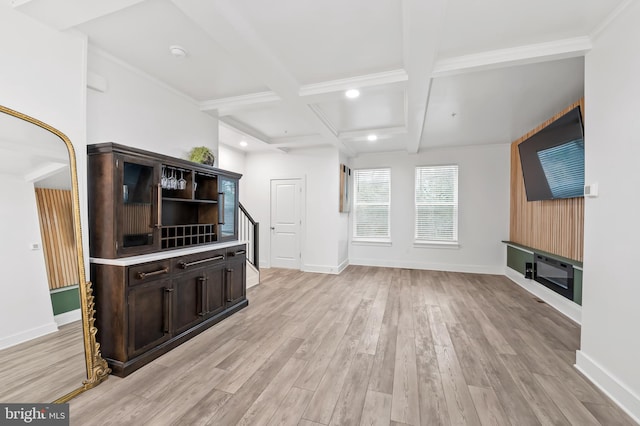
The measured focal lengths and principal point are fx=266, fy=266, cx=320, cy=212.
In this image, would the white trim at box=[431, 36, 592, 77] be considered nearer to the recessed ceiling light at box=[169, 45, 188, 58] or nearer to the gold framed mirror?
the recessed ceiling light at box=[169, 45, 188, 58]

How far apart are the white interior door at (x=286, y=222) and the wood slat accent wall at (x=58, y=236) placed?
4.26m

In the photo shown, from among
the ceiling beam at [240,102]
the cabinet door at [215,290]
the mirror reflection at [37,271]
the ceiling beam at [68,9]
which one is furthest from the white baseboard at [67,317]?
the ceiling beam at [240,102]

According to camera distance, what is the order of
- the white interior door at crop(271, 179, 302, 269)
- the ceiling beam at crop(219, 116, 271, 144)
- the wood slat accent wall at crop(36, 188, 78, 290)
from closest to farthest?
the wood slat accent wall at crop(36, 188, 78, 290)
the ceiling beam at crop(219, 116, 271, 144)
the white interior door at crop(271, 179, 302, 269)

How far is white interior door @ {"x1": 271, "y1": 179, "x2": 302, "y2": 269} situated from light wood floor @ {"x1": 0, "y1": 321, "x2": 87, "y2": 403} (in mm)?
4270

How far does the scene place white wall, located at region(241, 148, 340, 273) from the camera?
5.73 meters

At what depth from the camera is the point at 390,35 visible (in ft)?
6.98

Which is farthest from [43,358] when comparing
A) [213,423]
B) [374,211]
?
[374,211]

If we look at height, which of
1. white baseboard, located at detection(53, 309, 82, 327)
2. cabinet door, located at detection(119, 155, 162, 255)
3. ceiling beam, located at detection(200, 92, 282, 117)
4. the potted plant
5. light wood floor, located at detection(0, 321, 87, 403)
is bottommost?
light wood floor, located at detection(0, 321, 87, 403)

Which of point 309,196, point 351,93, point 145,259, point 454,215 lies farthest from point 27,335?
point 454,215

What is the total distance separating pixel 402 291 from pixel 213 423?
3505mm

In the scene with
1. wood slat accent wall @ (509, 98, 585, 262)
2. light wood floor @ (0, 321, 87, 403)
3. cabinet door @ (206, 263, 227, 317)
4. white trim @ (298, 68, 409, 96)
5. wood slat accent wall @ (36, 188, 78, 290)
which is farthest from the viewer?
wood slat accent wall @ (509, 98, 585, 262)

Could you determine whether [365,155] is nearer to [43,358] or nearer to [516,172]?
[516,172]

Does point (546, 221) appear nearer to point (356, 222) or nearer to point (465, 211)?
point (465, 211)

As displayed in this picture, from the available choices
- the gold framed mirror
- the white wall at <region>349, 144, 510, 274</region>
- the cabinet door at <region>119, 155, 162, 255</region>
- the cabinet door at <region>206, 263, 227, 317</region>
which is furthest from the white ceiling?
the cabinet door at <region>206, 263, 227, 317</region>
